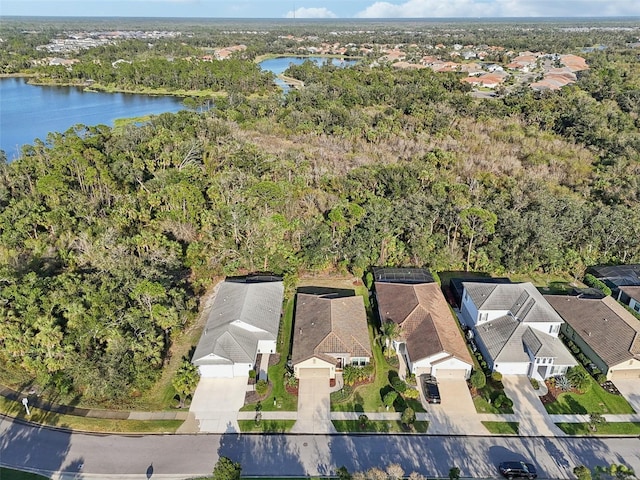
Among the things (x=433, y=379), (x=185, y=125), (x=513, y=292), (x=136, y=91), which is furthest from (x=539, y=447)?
(x=136, y=91)

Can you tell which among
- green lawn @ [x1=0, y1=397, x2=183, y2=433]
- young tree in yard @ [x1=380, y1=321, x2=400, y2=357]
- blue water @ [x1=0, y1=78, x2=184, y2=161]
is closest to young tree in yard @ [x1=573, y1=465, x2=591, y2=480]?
young tree in yard @ [x1=380, y1=321, x2=400, y2=357]

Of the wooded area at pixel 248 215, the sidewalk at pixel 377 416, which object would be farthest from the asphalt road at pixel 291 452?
→ the wooded area at pixel 248 215

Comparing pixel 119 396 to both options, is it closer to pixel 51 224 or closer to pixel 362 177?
pixel 51 224

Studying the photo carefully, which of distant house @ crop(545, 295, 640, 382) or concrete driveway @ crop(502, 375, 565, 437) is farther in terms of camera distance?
distant house @ crop(545, 295, 640, 382)

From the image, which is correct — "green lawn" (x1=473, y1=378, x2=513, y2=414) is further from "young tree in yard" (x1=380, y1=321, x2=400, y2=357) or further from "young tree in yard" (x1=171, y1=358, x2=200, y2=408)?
"young tree in yard" (x1=171, y1=358, x2=200, y2=408)

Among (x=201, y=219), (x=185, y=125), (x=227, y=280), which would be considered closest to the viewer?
(x=227, y=280)

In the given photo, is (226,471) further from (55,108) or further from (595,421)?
(55,108)
